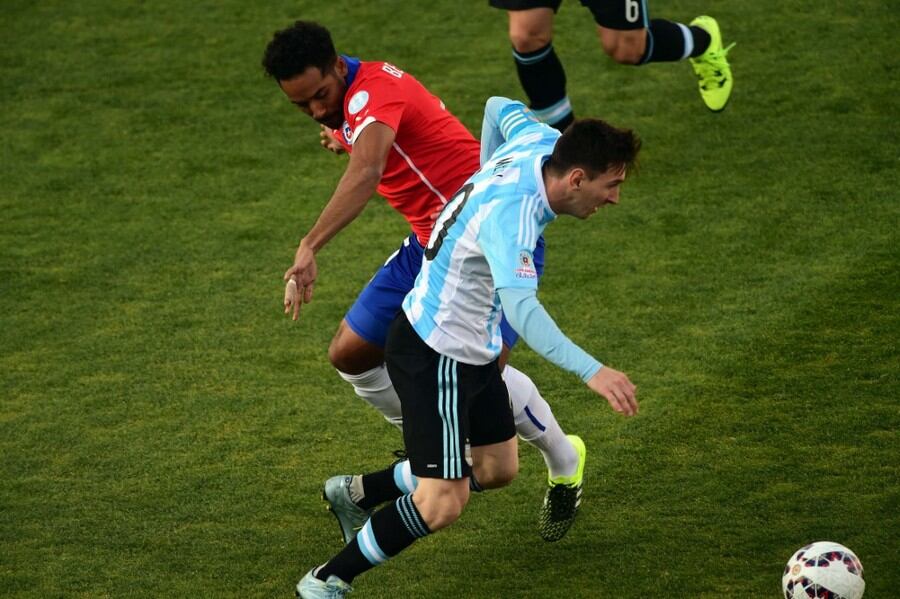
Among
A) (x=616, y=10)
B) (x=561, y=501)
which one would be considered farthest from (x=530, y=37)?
(x=561, y=501)

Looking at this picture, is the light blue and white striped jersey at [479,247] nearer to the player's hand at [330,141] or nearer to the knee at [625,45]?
the player's hand at [330,141]

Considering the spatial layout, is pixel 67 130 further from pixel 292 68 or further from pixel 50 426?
pixel 292 68

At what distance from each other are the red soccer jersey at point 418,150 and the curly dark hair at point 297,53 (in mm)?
196

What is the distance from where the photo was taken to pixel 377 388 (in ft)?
18.6

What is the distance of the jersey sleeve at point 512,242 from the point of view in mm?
4332

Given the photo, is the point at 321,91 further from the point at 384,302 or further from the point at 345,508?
the point at 345,508

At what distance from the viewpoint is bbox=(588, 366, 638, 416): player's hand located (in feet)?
13.7

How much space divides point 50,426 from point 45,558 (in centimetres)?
113

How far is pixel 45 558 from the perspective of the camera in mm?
5406

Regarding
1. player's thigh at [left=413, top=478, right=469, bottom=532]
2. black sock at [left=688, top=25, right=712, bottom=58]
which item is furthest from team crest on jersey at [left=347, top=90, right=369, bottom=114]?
black sock at [left=688, top=25, right=712, bottom=58]

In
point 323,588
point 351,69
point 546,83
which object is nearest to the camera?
point 323,588

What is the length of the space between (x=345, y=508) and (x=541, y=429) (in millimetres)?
852

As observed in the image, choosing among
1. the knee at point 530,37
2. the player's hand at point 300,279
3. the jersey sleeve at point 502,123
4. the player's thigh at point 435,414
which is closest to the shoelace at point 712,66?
the knee at point 530,37

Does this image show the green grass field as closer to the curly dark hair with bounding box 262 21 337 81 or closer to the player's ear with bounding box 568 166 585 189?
the player's ear with bounding box 568 166 585 189
